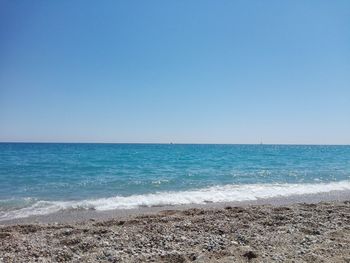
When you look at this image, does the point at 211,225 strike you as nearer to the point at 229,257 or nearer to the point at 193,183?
the point at 229,257

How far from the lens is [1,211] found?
12.2m

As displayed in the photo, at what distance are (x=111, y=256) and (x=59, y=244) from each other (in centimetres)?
165

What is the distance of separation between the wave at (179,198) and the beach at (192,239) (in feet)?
8.63

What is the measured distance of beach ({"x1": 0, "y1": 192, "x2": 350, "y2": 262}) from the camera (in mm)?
6246

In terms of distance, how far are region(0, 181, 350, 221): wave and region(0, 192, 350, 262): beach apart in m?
2.63

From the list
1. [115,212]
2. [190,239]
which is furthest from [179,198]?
[190,239]

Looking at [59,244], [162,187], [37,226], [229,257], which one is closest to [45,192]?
[162,187]

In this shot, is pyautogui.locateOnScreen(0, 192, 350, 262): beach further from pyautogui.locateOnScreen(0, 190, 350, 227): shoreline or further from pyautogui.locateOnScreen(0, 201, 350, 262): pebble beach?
pyautogui.locateOnScreen(0, 190, 350, 227): shoreline

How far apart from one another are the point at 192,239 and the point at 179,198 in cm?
760

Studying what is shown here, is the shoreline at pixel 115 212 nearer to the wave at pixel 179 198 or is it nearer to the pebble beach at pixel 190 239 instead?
the wave at pixel 179 198

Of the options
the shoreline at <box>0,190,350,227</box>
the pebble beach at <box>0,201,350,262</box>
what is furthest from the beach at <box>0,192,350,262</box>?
the shoreline at <box>0,190,350,227</box>

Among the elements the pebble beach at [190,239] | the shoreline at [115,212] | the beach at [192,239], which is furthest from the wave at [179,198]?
the pebble beach at [190,239]

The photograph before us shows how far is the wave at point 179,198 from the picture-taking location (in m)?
12.8

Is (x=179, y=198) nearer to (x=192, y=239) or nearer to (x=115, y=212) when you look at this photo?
(x=115, y=212)
